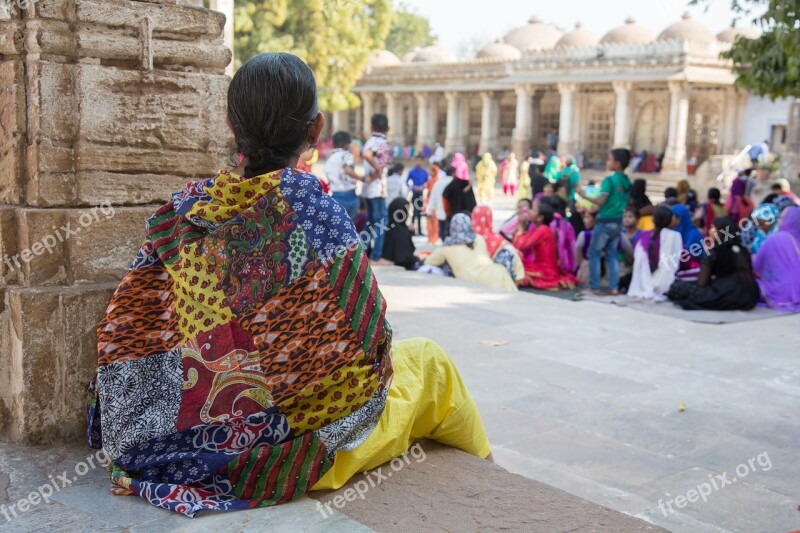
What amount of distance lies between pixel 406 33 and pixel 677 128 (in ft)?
83.2

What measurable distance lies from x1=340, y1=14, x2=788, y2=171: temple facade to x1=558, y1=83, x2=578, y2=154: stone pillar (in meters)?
0.03

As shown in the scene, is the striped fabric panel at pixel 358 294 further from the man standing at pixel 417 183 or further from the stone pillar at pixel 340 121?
the stone pillar at pixel 340 121

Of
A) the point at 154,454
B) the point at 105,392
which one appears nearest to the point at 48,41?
the point at 105,392

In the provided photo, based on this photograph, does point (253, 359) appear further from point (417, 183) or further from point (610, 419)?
point (417, 183)

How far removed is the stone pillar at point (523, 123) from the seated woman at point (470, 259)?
21045 millimetres

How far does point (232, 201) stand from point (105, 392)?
63 centimetres

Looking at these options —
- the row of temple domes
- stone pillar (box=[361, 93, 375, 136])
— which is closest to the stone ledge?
the row of temple domes

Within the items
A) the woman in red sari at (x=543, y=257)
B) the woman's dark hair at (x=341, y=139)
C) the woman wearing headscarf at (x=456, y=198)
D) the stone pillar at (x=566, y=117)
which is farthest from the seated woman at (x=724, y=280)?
the stone pillar at (x=566, y=117)

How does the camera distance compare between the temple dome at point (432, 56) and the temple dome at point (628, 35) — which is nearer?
the temple dome at point (628, 35)

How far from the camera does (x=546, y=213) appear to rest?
9.44 metres

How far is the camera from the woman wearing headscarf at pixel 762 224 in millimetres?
9133

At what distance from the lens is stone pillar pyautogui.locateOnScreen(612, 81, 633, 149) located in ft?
84.9

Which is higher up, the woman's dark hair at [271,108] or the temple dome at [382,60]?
the temple dome at [382,60]

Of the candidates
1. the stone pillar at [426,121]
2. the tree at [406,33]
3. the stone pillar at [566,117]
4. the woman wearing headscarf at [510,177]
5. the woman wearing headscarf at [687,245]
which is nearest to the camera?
the woman wearing headscarf at [687,245]
